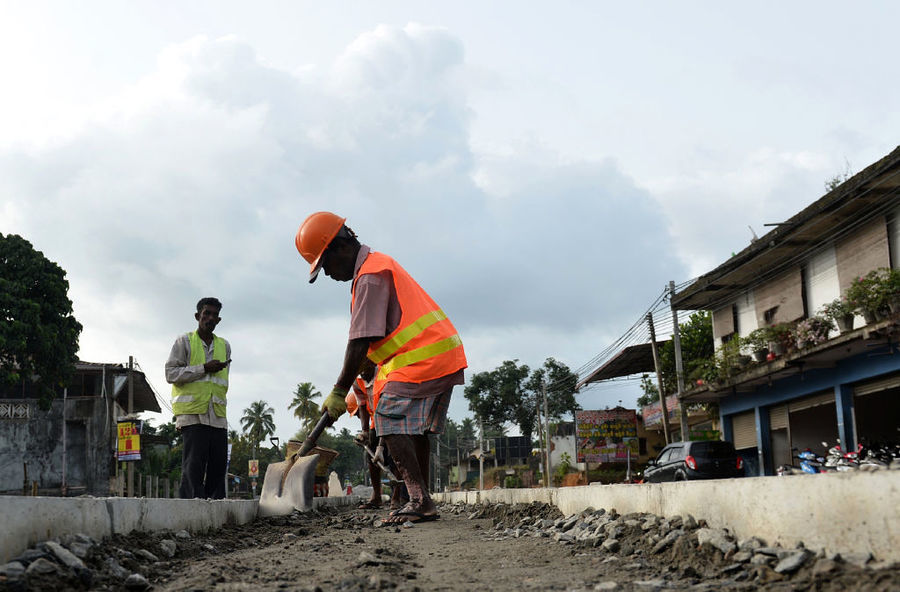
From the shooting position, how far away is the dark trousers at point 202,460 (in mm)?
7008

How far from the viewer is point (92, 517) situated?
375 cm

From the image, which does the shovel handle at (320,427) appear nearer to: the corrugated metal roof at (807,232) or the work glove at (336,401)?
the work glove at (336,401)

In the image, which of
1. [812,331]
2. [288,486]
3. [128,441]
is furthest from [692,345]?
[288,486]

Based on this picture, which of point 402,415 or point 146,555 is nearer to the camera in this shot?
point 146,555

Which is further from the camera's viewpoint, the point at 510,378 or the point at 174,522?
the point at 510,378

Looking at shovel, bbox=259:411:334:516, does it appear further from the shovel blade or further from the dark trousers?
the dark trousers

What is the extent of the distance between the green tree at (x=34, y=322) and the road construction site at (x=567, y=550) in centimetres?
3082

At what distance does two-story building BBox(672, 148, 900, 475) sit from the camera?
17255mm

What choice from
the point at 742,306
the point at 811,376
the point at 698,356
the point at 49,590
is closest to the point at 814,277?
the point at 811,376

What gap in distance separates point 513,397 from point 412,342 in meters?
70.9

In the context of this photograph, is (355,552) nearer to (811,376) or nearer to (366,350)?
(366,350)

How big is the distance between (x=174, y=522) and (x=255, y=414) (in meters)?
96.2

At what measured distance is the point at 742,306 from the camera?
25000mm

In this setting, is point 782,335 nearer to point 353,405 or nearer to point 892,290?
point 892,290
